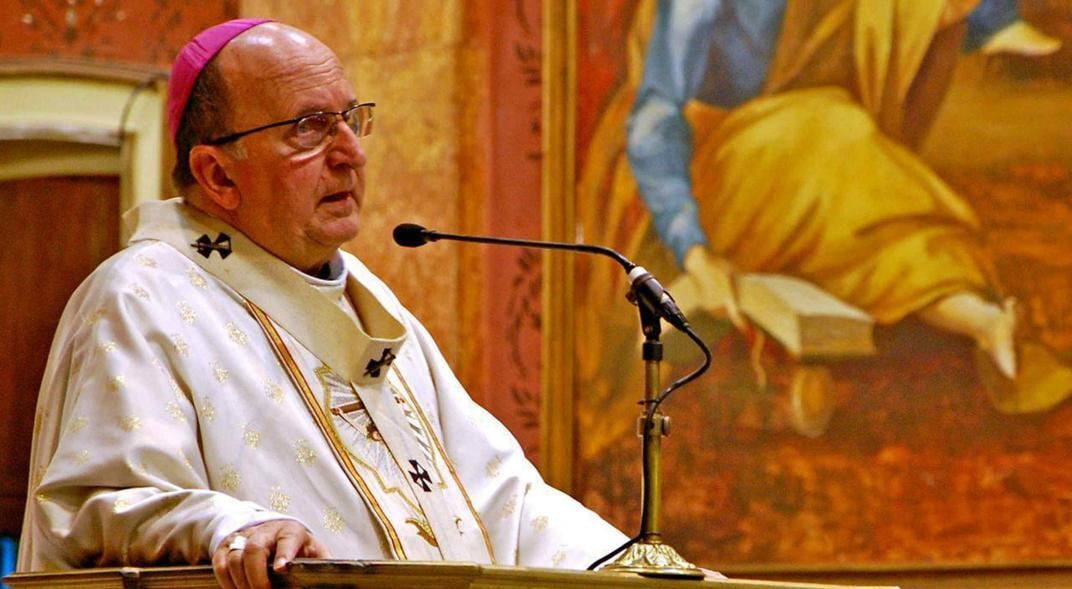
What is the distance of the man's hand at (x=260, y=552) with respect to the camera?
2365mm

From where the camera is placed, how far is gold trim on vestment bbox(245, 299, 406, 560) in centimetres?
298

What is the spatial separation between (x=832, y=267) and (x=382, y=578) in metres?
3.99

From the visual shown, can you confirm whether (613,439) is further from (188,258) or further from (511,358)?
(188,258)

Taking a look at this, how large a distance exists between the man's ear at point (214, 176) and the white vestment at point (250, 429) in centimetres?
4

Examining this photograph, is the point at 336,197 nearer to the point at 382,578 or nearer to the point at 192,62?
the point at 192,62

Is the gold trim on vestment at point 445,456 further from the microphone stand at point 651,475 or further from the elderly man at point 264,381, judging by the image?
the microphone stand at point 651,475

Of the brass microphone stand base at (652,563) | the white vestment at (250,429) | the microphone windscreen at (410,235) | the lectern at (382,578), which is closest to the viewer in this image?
the lectern at (382,578)

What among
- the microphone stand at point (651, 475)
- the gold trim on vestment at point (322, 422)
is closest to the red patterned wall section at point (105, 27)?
the gold trim on vestment at point (322, 422)

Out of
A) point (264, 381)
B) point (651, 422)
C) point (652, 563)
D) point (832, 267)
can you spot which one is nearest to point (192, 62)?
point (264, 381)

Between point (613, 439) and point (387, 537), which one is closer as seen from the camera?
point (387, 537)

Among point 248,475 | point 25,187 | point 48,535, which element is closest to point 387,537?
point 248,475

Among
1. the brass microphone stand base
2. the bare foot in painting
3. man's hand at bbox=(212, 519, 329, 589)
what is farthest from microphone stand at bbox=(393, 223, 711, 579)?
the bare foot in painting

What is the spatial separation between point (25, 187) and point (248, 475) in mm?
3983

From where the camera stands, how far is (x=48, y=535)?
2.67 m
